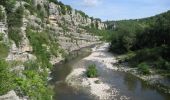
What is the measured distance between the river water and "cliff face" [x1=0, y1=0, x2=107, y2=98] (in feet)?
14.4

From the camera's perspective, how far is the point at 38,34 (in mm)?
103750

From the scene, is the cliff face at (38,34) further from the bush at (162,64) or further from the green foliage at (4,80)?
the bush at (162,64)

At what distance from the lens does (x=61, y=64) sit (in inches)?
4026

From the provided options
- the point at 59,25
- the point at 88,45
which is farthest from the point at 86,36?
the point at 59,25

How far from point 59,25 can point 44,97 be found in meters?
101

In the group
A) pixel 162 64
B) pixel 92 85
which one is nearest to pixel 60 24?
pixel 162 64

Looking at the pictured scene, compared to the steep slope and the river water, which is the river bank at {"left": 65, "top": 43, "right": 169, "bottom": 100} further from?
the steep slope

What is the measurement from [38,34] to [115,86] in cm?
4036

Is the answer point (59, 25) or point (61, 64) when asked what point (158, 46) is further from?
point (59, 25)

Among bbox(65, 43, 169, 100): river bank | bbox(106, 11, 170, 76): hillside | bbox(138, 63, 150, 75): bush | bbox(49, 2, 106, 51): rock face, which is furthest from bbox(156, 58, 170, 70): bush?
bbox(49, 2, 106, 51): rock face

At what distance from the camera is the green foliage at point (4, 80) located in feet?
116

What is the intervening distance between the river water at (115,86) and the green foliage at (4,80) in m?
21.2

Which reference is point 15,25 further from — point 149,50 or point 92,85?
point 149,50

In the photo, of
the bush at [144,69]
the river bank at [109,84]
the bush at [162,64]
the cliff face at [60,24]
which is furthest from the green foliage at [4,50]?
the cliff face at [60,24]
